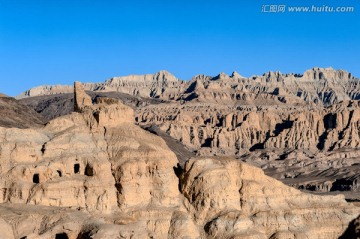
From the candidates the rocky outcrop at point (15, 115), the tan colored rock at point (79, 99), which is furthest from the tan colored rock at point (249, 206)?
the rocky outcrop at point (15, 115)

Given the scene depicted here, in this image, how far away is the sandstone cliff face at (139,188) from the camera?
49312 mm

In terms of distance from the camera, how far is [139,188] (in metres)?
51.7

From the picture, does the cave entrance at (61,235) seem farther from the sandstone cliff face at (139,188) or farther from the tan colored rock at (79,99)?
the tan colored rock at (79,99)

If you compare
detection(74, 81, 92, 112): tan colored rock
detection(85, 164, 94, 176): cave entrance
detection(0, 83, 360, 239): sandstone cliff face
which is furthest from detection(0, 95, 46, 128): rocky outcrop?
detection(85, 164, 94, 176): cave entrance

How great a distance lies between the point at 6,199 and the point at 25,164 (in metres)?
3.33

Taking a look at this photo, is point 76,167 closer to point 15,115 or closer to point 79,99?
point 79,99

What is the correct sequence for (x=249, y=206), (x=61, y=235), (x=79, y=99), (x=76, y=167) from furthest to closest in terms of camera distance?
(x=79, y=99), (x=249, y=206), (x=76, y=167), (x=61, y=235)

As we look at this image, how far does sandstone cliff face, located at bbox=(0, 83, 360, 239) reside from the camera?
4931cm

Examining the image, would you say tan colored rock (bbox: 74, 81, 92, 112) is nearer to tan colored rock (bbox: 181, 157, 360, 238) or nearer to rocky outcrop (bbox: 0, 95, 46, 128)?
tan colored rock (bbox: 181, 157, 360, 238)

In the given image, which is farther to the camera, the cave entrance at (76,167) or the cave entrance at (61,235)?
the cave entrance at (76,167)

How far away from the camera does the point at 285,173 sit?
17100 cm

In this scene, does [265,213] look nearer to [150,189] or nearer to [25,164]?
[150,189]

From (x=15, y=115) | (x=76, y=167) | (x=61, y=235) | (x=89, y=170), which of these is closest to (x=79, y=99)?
(x=76, y=167)

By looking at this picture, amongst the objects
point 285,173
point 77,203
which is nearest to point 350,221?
point 77,203
